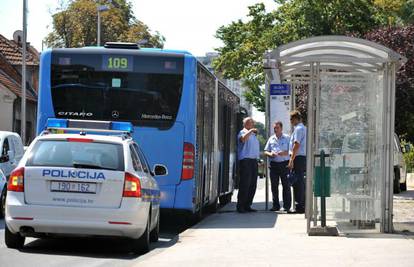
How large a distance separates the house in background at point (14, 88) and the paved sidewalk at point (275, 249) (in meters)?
34.3

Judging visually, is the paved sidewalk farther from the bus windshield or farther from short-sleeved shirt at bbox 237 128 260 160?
short-sleeved shirt at bbox 237 128 260 160

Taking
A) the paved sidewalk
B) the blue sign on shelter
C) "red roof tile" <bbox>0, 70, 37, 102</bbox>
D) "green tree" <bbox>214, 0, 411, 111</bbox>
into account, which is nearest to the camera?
the paved sidewalk

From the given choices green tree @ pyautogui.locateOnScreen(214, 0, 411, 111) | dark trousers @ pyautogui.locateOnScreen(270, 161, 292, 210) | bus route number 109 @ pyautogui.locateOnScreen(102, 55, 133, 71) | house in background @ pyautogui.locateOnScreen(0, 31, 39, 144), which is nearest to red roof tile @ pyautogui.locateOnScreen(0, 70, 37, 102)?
house in background @ pyautogui.locateOnScreen(0, 31, 39, 144)

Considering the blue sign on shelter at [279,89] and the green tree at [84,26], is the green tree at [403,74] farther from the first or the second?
the green tree at [84,26]

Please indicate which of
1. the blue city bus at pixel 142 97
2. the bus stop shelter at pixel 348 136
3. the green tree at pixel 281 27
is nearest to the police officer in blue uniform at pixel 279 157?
the blue city bus at pixel 142 97

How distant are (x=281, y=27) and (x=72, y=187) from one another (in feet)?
111

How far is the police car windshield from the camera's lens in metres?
11.0

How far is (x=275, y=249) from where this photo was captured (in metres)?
11.4

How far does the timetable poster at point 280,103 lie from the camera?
60.4 ft

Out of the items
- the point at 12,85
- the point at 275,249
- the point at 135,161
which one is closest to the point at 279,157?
the point at 275,249

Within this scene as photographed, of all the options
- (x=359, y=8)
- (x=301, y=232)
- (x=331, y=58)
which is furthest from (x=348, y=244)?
(x=359, y=8)

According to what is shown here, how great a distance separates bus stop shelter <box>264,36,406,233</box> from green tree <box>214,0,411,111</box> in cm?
2361

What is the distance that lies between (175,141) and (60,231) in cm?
390

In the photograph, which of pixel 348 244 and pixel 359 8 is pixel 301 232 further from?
pixel 359 8
